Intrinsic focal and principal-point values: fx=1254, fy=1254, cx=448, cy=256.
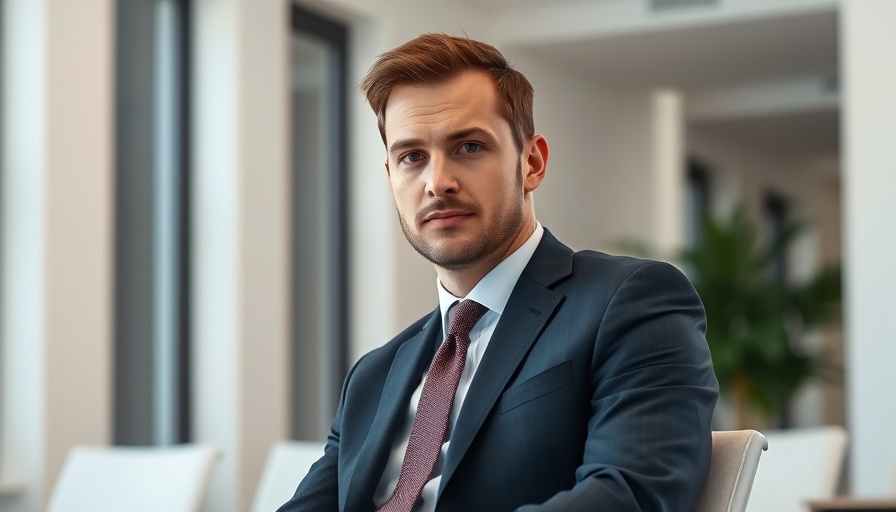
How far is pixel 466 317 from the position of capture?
1.92 m

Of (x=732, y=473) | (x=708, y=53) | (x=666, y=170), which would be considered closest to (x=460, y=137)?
(x=732, y=473)

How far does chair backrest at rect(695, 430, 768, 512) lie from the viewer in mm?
1693

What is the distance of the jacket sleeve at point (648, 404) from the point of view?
157 cm

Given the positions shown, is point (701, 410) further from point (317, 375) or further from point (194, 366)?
point (317, 375)

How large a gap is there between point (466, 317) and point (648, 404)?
1.27ft

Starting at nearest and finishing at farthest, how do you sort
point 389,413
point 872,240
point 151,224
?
1. point 389,413
2. point 151,224
3. point 872,240

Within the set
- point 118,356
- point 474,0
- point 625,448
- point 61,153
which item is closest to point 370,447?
point 625,448

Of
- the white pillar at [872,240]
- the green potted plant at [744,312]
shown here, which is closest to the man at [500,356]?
the white pillar at [872,240]

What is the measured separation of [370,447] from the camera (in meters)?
1.93

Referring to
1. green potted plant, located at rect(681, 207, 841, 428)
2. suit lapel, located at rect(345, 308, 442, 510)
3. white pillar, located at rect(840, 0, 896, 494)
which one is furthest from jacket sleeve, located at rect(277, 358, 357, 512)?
green potted plant, located at rect(681, 207, 841, 428)

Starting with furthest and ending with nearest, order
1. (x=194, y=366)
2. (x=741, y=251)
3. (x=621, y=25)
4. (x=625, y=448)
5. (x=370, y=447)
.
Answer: (x=741, y=251) → (x=621, y=25) → (x=194, y=366) → (x=370, y=447) → (x=625, y=448)

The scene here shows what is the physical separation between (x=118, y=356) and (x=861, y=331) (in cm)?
331

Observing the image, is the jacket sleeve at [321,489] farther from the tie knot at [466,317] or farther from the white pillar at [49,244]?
the white pillar at [49,244]

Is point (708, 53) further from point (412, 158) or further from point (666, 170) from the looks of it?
point (412, 158)
